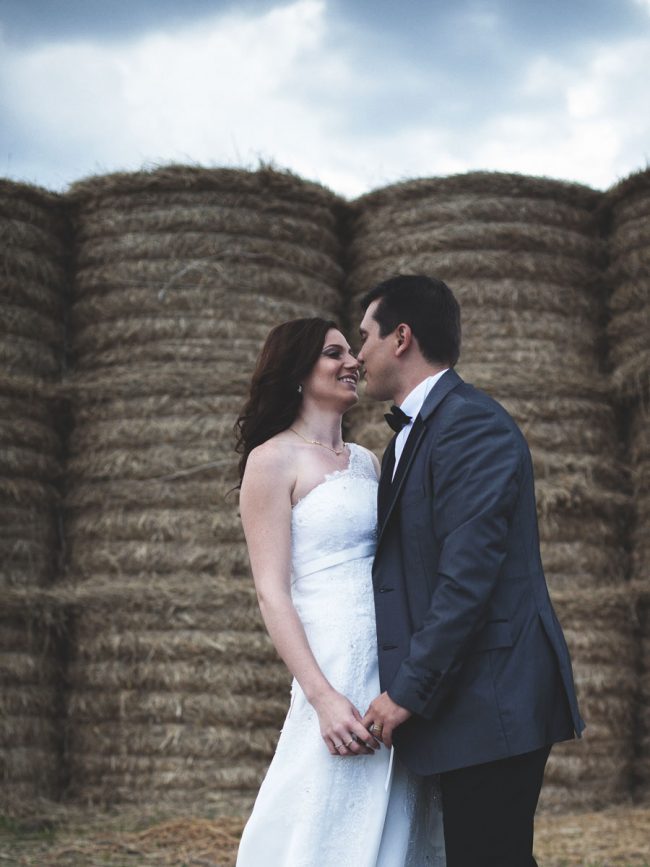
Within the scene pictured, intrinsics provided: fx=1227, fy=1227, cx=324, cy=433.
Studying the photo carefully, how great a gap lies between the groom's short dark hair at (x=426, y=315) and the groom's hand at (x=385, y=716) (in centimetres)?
82

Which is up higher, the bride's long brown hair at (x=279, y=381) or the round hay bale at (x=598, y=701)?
the bride's long brown hair at (x=279, y=381)

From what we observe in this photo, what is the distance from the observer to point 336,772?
8.87 ft

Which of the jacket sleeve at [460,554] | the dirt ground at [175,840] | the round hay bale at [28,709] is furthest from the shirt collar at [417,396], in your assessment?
the round hay bale at [28,709]

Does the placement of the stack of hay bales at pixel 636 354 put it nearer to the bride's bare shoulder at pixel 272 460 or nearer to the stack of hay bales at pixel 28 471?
the stack of hay bales at pixel 28 471

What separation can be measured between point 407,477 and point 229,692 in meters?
3.11

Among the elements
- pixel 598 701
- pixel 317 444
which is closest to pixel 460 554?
pixel 317 444

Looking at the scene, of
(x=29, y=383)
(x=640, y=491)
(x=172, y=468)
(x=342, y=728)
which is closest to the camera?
(x=342, y=728)

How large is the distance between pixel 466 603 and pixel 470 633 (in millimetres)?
63

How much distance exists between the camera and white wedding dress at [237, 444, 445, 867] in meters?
2.69

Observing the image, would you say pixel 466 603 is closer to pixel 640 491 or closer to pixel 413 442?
pixel 413 442

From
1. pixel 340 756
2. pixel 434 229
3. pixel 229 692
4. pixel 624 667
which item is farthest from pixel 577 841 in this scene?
pixel 434 229

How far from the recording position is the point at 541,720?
2.48 meters

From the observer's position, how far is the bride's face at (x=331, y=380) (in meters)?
3.15

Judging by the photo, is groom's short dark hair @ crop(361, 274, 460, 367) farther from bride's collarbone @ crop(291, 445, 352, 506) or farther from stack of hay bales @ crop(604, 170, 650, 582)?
stack of hay bales @ crop(604, 170, 650, 582)
